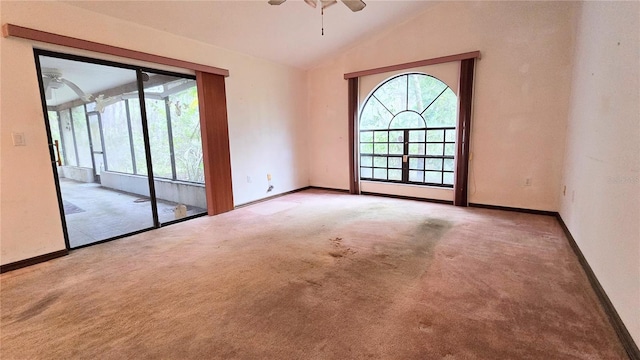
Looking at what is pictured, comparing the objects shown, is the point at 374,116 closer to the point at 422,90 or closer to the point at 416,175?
the point at 422,90

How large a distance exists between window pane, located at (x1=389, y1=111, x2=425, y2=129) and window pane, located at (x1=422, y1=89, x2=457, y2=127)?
5.0 inches

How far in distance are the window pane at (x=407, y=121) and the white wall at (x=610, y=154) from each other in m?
2.24

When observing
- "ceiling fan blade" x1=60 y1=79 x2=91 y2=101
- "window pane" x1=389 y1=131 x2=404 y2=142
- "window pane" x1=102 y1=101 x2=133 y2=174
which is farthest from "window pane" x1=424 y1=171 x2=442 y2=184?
"ceiling fan blade" x1=60 y1=79 x2=91 y2=101

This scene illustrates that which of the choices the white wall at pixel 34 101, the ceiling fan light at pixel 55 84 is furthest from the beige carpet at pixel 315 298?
the ceiling fan light at pixel 55 84

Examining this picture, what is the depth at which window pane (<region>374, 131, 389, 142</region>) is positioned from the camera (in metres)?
5.71

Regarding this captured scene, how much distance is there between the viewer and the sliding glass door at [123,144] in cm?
390

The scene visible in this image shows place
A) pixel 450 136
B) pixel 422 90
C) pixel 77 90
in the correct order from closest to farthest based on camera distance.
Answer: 1. pixel 77 90
2. pixel 450 136
3. pixel 422 90

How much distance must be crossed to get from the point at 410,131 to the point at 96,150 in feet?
19.8

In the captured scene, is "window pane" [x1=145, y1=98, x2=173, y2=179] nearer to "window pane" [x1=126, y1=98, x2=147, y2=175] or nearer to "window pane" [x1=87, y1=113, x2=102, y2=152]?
"window pane" [x1=126, y1=98, x2=147, y2=175]

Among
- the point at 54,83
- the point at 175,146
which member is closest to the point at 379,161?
the point at 175,146

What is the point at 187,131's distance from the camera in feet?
15.5

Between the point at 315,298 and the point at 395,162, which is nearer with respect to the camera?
the point at 315,298

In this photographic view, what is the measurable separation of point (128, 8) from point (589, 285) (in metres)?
5.23

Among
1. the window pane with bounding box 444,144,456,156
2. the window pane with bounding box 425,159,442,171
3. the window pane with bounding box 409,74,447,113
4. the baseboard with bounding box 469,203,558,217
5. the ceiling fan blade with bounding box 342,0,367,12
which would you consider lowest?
the baseboard with bounding box 469,203,558,217
